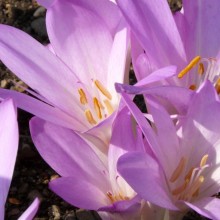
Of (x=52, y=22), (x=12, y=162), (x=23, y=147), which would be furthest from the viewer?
(x=23, y=147)

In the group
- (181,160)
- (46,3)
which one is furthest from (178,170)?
(46,3)

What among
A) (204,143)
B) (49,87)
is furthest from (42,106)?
(204,143)

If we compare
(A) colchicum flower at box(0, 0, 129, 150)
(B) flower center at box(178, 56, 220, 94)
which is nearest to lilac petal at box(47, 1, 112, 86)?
(A) colchicum flower at box(0, 0, 129, 150)

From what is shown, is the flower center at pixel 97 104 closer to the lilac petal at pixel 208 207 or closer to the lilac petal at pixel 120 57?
the lilac petal at pixel 120 57

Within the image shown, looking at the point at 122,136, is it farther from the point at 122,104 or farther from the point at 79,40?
the point at 79,40

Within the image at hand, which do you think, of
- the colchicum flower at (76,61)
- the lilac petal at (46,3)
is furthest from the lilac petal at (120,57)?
the lilac petal at (46,3)

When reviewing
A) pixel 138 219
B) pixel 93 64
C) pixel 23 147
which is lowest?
pixel 23 147

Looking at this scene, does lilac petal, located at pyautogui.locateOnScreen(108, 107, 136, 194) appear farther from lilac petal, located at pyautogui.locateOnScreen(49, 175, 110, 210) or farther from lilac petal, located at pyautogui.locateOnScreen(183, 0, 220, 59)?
lilac petal, located at pyautogui.locateOnScreen(183, 0, 220, 59)

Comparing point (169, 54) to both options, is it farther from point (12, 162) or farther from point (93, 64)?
point (12, 162)
